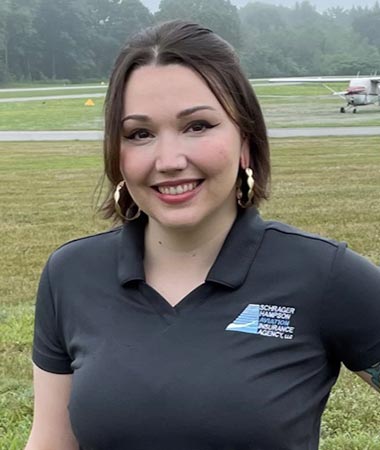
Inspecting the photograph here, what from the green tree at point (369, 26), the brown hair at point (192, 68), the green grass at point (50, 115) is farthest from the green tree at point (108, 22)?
the brown hair at point (192, 68)

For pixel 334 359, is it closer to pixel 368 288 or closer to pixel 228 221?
pixel 368 288

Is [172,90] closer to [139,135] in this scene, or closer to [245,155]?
Answer: [139,135]

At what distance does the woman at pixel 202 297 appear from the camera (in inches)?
62.1

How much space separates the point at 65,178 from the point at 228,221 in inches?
491

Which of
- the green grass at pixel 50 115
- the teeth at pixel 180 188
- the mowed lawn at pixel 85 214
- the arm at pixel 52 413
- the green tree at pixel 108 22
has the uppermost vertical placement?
the teeth at pixel 180 188

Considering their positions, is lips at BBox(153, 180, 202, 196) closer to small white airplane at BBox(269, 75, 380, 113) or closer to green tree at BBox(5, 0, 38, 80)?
small white airplane at BBox(269, 75, 380, 113)

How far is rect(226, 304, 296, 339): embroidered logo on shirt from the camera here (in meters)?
1.59

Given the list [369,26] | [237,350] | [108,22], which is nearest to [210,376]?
[237,350]

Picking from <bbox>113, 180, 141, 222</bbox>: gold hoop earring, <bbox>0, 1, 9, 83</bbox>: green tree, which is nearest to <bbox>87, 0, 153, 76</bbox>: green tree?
<bbox>0, 1, 9, 83</bbox>: green tree

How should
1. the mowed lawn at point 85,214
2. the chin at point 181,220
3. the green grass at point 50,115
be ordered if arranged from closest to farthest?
the chin at point 181,220 → the mowed lawn at point 85,214 → the green grass at point 50,115

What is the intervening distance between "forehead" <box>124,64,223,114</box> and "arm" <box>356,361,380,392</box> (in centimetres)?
60

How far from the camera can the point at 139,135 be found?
1674 mm

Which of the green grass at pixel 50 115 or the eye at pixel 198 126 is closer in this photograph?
the eye at pixel 198 126

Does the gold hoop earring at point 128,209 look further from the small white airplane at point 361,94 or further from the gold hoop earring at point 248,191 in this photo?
the small white airplane at point 361,94
